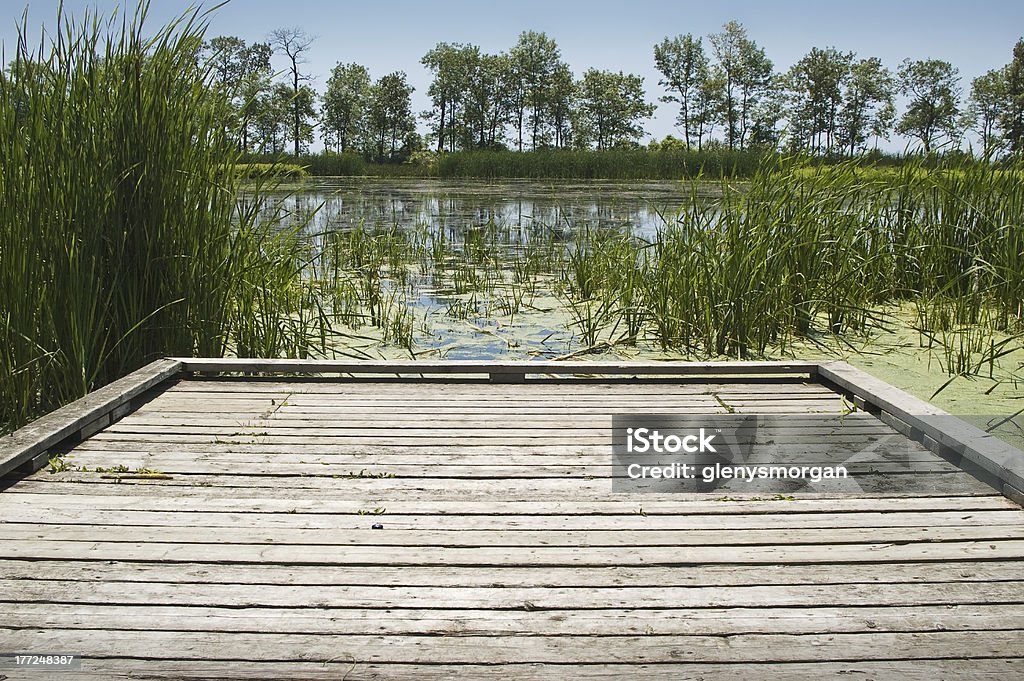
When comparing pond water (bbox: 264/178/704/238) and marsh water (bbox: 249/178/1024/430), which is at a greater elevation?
pond water (bbox: 264/178/704/238)

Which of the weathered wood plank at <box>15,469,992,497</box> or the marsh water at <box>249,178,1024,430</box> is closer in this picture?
the weathered wood plank at <box>15,469,992,497</box>

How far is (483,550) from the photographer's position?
1751 millimetres

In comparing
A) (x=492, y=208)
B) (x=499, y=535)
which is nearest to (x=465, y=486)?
(x=499, y=535)

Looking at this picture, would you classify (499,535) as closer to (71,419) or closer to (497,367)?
(71,419)

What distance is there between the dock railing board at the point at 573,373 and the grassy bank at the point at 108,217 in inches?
8.5

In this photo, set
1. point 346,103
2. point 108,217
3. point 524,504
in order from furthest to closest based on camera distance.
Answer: point 346,103 → point 108,217 → point 524,504

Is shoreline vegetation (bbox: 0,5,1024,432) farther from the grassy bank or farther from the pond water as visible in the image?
the pond water

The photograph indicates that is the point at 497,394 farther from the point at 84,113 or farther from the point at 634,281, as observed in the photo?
the point at 634,281

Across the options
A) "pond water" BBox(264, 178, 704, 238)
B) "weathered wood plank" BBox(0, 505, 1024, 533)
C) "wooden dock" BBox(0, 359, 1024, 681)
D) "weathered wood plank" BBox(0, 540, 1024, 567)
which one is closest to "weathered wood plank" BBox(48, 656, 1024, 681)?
"wooden dock" BBox(0, 359, 1024, 681)

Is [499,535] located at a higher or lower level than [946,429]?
lower

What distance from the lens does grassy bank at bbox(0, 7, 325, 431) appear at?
289cm

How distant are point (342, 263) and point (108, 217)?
336cm

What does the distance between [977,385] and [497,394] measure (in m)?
2.27

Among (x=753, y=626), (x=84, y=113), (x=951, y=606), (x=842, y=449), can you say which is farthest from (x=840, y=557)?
(x=84, y=113)
